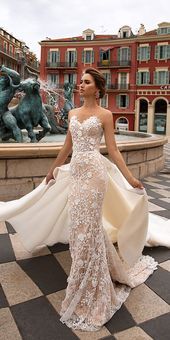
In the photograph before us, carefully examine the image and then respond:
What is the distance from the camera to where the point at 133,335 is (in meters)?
2.35

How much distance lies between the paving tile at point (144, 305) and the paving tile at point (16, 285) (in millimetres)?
764

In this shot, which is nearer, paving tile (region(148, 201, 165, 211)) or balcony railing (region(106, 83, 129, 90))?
paving tile (region(148, 201, 165, 211))

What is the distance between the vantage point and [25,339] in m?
2.27

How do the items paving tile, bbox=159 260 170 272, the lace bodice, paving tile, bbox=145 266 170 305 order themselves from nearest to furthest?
the lace bodice → paving tile, bbox=145 266 170 305 → paving tile, bbox=159 260 170 272

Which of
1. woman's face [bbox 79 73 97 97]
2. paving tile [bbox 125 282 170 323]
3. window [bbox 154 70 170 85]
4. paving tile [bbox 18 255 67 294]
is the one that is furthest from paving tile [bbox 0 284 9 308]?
window [bbox 154 70 170 85]

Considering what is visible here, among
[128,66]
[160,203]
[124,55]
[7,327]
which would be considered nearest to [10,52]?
[124,55]

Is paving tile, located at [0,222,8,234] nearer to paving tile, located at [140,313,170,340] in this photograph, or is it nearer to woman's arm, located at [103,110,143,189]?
woman's arm, located at [103,110,143,189]

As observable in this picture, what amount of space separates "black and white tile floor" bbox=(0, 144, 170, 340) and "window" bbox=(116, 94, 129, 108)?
36687 mm

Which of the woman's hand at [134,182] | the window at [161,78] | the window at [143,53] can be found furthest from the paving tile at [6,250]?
the window at [143,53]

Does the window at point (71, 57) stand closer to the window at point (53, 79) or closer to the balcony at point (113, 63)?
the window at point (53, 79)

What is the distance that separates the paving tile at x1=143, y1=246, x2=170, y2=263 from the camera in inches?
144

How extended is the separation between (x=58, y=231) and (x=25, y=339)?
4.23 ft

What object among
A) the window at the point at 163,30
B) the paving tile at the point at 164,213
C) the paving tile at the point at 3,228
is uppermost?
the window at the point at 163,30

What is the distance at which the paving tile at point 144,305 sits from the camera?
261cm
